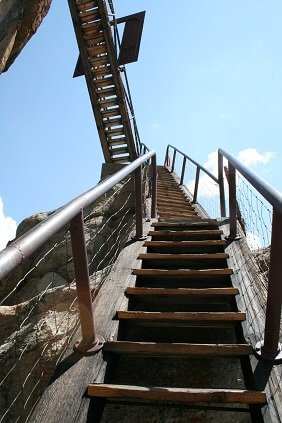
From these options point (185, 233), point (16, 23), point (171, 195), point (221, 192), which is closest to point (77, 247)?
point (185, 233)

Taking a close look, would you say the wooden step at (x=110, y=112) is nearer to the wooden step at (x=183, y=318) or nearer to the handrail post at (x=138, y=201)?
the handrail post at (x=138, y=201)

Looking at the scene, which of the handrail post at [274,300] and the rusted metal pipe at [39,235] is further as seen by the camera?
the handrail post at [274,300]

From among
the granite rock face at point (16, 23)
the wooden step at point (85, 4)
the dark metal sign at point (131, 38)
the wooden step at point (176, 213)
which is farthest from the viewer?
the dark metal sign at point (131, 38)

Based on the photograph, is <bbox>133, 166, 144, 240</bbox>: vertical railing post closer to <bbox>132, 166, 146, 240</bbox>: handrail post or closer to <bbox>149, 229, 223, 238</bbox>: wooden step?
<bbox>132, 166, 146, 240</bbox>: handrail post

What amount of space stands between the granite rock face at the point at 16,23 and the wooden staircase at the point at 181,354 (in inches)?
257

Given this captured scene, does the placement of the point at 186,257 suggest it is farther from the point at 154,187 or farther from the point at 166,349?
the point at 154,187

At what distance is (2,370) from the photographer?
309 cm

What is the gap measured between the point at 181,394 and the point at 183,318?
747 mm

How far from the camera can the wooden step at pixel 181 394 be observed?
68.4 inches

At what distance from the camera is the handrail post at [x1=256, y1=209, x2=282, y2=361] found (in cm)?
188

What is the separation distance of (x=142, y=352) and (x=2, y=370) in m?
1.57

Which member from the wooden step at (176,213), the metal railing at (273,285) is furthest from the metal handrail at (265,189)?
the wooden step at (176,213)

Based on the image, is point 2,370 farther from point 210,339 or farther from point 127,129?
point 127,129

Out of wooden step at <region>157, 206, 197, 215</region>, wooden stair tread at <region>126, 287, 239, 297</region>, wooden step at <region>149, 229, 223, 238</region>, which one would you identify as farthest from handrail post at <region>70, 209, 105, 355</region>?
wooden step at <region>157, 206, 197, 215</region>
